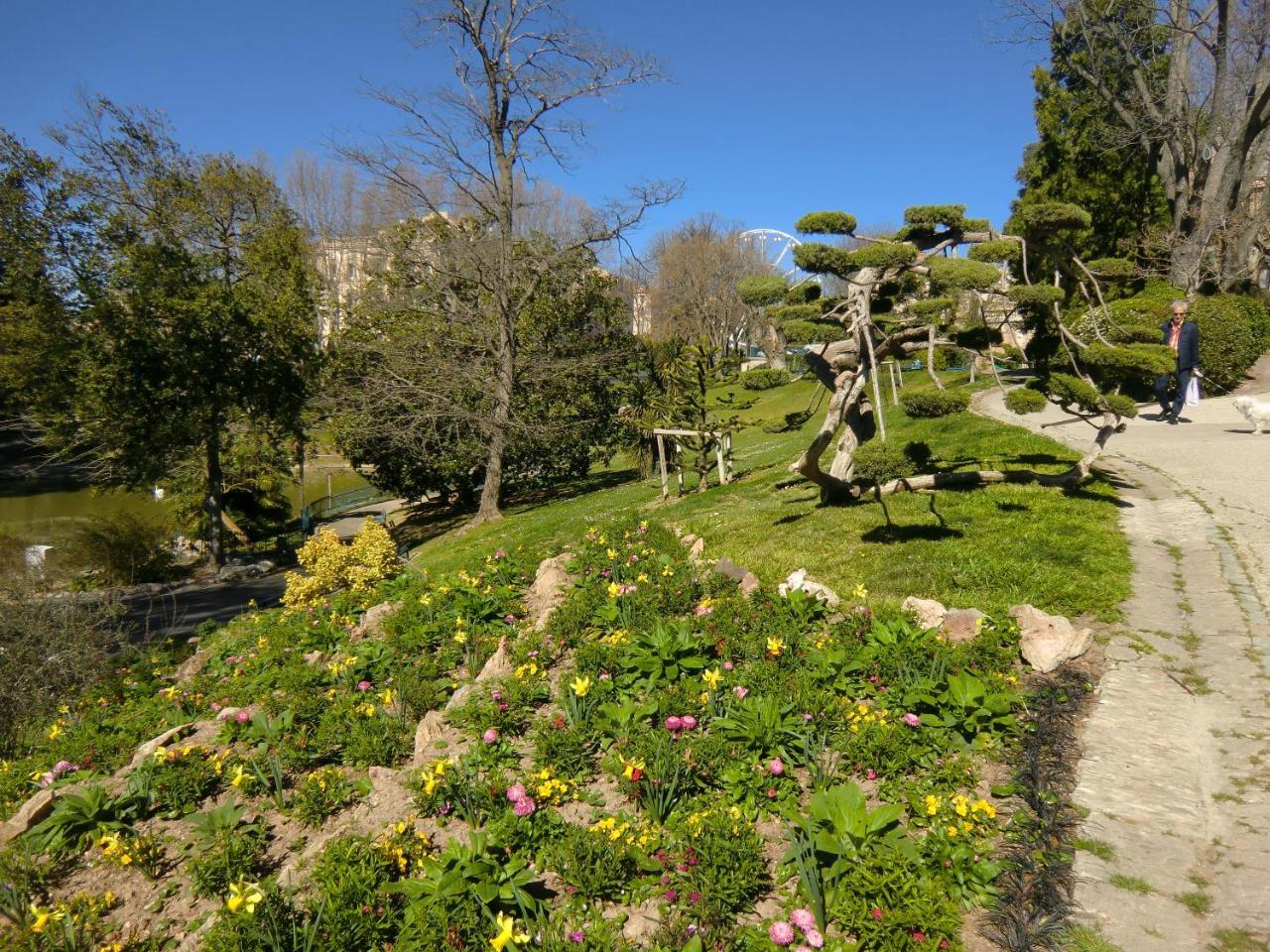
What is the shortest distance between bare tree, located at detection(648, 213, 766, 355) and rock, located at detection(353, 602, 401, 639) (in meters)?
38.1

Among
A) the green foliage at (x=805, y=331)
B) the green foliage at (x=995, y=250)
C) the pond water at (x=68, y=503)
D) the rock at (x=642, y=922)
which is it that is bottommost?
the pond water at (x=68, y=503)

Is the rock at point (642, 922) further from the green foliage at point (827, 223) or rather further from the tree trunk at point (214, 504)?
the tree trunk at point (214, 504)

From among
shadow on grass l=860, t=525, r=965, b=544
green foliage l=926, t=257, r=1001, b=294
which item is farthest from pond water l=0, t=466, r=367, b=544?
green foliage l=926, t=257, r=1001, b=294

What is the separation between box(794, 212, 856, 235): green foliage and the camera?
20.1 ft

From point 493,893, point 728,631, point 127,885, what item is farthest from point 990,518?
point 127,885

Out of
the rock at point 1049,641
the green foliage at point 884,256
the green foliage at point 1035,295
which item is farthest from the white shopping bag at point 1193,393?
the rock at point 1049,641

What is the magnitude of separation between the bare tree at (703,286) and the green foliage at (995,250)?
1477 inches

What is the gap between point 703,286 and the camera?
45594 mm

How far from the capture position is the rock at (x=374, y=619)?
6.30m

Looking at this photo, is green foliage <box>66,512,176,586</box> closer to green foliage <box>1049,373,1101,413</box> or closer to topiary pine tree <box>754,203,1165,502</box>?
topiary pine tree <box>754,203,1165,502</box>

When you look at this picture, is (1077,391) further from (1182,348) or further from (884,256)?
(1182,348)

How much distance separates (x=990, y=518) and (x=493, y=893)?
6560 mm

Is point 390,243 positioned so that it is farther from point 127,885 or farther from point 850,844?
point 850,844

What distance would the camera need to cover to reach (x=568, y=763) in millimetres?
3637
